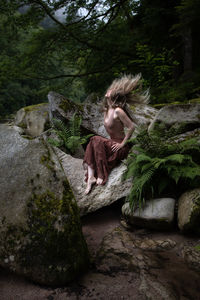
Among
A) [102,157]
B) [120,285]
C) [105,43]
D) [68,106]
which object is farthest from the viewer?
[105,43]

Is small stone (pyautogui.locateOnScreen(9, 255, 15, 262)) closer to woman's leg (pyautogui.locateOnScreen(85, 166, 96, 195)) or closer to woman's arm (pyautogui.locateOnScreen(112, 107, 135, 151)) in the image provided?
woman's leg (pyautogui.locateOnScreen(85, 166, 96, 195))

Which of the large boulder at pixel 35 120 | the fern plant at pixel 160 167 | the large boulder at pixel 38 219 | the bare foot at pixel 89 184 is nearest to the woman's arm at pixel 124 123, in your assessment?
the fern plant at pixel 160 167

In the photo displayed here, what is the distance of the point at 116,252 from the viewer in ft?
8.07

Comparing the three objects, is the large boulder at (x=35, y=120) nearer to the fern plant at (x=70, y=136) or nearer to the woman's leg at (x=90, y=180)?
the fern plant at (x=70, y=136)

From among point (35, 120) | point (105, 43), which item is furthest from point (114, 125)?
point (105, 43)

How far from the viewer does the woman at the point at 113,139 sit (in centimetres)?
395

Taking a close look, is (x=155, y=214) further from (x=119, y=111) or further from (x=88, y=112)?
(x=88, y=112)

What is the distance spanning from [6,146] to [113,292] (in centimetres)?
181

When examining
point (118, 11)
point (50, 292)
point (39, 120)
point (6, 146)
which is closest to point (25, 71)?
point (39, 120)

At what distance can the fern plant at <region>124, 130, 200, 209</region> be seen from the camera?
2.96 meters

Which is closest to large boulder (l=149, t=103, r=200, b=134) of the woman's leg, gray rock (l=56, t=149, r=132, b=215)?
gray rock (l=56, t=149, r=132, b=215)

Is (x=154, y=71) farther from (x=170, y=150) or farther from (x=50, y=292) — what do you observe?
(x=50, y=292)

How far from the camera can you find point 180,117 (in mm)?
4090

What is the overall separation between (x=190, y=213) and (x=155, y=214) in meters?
0.45
